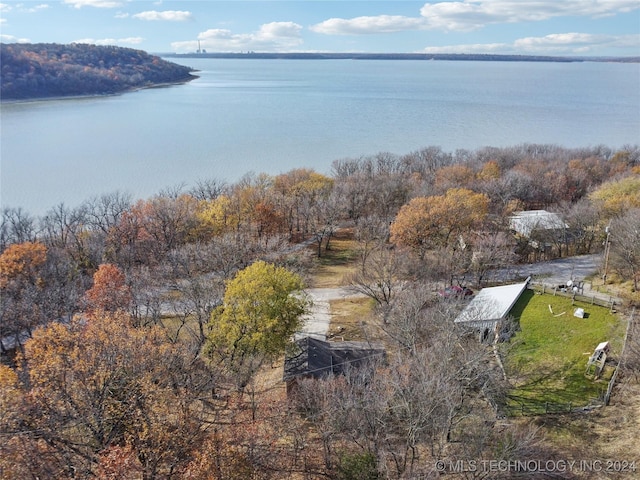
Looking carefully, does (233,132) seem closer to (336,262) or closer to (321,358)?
(336,262)

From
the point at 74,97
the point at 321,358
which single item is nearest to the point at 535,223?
the point at 321,358

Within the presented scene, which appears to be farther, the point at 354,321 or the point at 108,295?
the point at 354,321

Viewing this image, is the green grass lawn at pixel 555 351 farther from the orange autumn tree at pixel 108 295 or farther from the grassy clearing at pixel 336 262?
the orange autumn tree at pixel 108 295

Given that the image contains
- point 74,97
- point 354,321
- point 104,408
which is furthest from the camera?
point 74,97

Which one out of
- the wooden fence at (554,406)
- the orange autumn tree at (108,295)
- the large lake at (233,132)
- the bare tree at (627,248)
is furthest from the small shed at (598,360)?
the large lake at (233,132)

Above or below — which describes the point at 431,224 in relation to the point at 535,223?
above

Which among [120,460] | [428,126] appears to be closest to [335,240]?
→ [120,460]
